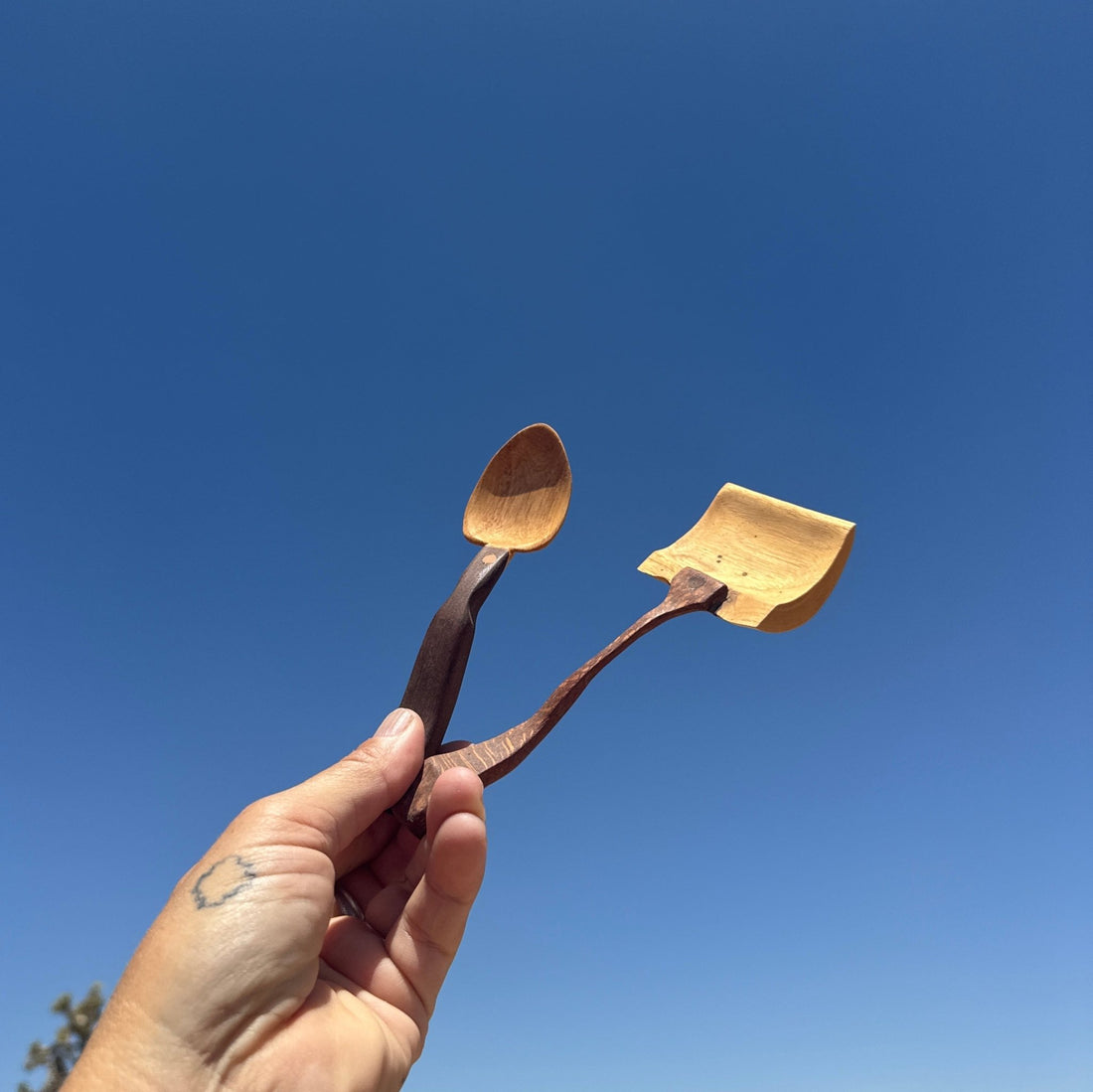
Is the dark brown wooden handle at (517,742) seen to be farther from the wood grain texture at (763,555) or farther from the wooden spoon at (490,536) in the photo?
the wood grain texture at (763,555)

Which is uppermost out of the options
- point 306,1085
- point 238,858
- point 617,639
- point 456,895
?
point 617,639

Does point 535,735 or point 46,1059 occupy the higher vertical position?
point 535,735

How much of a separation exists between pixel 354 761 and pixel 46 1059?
1039cm

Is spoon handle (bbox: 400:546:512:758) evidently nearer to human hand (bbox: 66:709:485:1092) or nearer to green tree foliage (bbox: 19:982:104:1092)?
human hand (bbox: 66:709:485:1092)

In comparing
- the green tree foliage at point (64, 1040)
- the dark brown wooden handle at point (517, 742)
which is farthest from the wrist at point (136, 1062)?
the green tree foliage at point (64, 1040)

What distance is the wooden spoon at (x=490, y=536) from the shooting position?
2.85 meters

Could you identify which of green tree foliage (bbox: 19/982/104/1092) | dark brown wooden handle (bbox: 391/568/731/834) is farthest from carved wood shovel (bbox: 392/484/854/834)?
green tree foliage (bbox: 19/982/104/1092)

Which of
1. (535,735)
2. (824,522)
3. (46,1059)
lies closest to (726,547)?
(824,522)

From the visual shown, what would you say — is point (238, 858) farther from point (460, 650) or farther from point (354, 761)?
point (460, 650)

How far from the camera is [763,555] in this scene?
3.52m

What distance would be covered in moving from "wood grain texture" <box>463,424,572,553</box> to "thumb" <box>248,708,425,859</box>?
0.94m

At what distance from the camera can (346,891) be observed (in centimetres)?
268

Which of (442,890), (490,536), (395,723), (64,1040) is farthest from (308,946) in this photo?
(64,1040)

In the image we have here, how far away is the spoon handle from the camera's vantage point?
2818 mm
